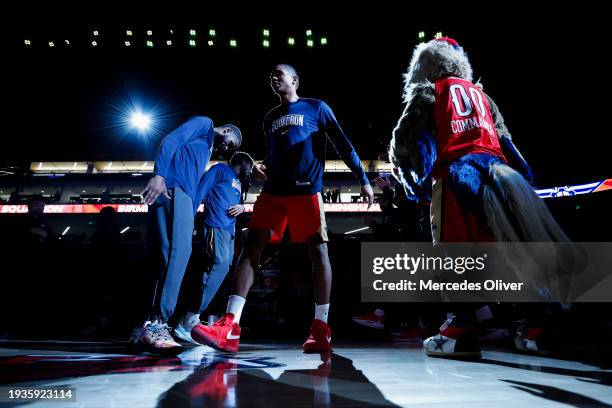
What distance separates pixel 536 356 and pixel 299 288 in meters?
3.82

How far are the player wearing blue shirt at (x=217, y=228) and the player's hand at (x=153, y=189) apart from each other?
113 centimetres

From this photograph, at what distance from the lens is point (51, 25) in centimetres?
1099

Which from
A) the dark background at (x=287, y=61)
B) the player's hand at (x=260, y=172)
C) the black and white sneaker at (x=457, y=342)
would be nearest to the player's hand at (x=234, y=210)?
the player's hand at (x=260, y=172)

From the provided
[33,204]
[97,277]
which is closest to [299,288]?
[97,277]

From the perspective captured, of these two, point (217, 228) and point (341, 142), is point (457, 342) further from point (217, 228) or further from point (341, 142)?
point (217, 228)

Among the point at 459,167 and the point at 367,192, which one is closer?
the point at 459,167

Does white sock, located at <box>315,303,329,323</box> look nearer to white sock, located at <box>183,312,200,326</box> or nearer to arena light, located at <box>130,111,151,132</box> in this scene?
white sock, located at <box>183,312,200,326</box>

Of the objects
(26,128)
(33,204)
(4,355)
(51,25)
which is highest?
(51,25)

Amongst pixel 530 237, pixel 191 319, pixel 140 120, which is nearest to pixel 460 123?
pixel 530 237

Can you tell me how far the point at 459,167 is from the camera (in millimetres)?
1968

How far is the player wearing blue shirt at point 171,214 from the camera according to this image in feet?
7.00

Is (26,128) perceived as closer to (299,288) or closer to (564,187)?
(299,288)

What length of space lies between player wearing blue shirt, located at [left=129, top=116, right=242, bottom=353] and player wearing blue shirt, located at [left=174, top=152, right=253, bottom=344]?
85 cm

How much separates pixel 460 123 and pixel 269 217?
1.26m
